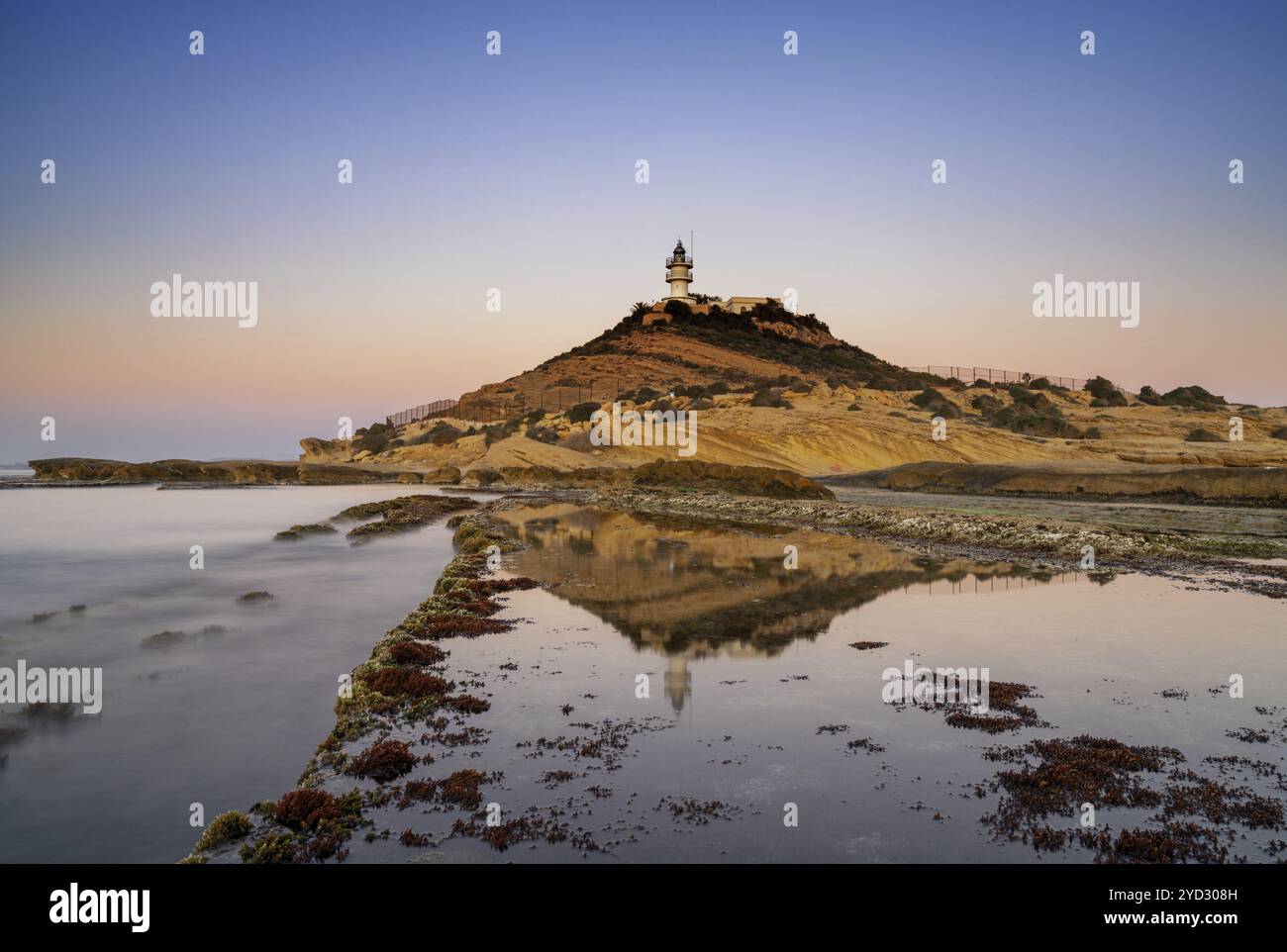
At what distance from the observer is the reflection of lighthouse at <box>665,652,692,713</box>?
11.8m

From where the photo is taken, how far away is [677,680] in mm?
12812

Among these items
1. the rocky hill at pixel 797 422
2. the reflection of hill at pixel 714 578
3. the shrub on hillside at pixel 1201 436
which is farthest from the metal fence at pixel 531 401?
the reflection of hill at pixel 714 578

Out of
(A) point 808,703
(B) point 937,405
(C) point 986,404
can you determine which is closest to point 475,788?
(A) point 808,703

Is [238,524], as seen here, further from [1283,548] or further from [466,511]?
[1283,548]

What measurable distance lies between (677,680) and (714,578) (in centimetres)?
1017

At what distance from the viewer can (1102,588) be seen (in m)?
20.6

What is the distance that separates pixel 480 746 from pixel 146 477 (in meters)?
105

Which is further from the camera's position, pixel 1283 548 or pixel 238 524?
pixel 238 524

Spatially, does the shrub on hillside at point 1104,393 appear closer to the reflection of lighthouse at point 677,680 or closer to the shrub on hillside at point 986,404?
the shrub on hillside at point 986,404

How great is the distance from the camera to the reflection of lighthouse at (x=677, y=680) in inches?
464

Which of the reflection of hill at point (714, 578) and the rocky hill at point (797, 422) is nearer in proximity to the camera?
the reflection of hill at point (714, 578)

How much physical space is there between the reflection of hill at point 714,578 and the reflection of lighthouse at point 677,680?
32mm
